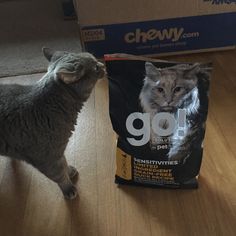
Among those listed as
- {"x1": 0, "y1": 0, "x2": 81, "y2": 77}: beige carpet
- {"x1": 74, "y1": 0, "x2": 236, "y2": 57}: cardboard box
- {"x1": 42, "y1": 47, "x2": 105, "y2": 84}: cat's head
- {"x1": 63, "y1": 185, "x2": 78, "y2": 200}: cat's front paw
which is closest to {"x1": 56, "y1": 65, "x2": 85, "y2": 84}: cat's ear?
{"x1": 42, "y1": 47, "x2": 105, "y2": 84}: cat's head

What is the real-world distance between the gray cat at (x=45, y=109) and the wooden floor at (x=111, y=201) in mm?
211

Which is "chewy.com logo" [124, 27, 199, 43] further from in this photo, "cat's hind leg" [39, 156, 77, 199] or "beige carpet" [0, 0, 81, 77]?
Answer: "cat's hind leg" [39, 156, 77, 199]

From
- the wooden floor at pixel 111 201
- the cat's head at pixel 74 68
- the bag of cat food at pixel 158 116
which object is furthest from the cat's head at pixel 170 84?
the wooden floor at pixel 111 201

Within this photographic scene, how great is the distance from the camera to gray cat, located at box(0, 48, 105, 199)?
889 millimetres

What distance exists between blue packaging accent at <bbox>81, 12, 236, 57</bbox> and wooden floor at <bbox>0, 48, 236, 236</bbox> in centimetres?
52

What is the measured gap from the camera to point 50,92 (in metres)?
0.89

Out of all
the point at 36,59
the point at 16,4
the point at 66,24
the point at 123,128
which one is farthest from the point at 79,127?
the point at 16,4

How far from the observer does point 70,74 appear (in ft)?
2.71

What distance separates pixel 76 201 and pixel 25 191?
0.21m

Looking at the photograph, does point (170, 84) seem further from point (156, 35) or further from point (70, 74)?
point (156, 35)

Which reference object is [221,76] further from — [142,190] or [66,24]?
[66,24]

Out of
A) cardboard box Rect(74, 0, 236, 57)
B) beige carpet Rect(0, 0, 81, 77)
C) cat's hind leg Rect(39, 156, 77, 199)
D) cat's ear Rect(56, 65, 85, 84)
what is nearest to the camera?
cat's ear Rect(56, 65, 85, 84)

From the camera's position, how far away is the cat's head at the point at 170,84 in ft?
2.84

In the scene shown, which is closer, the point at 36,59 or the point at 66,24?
the point at 36,59
